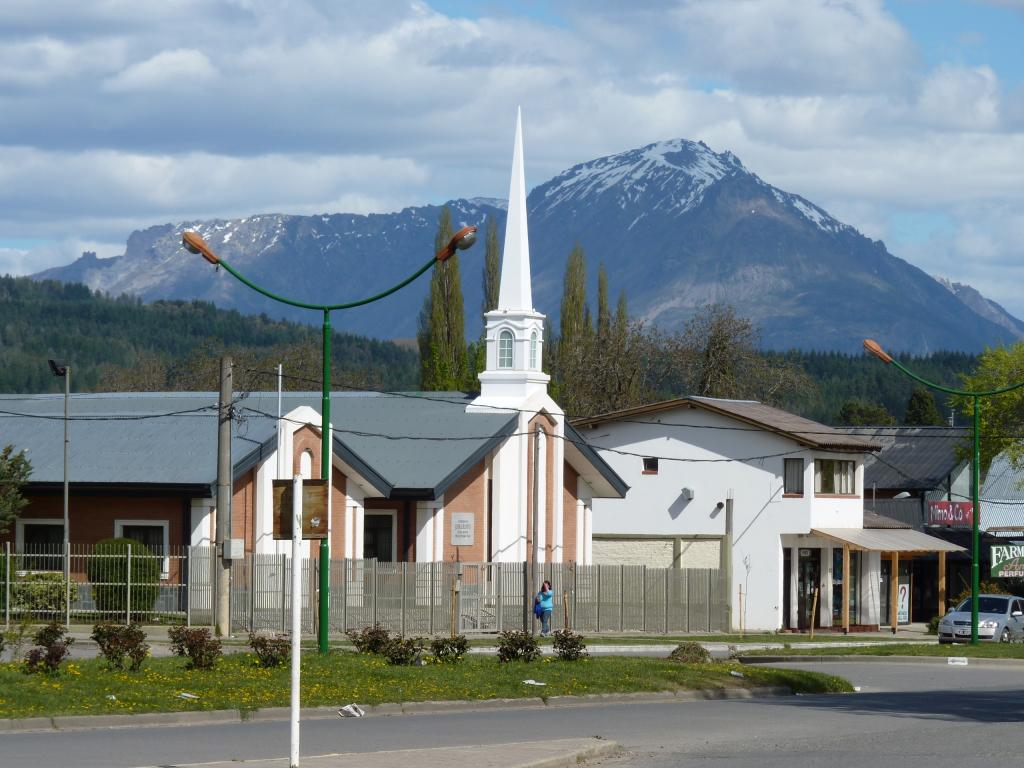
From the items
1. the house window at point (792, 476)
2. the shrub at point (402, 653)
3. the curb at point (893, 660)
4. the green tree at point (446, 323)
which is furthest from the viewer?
the green tree at point (446, 323)

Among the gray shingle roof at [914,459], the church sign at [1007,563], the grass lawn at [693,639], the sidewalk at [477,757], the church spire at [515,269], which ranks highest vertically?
the church spire at [515,269]

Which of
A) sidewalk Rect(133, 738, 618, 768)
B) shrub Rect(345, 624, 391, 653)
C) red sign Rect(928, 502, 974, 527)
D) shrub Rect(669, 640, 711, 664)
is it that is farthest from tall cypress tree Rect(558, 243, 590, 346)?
sidewalk Rect(133, 738, 618, 768)

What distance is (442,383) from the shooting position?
76000mm

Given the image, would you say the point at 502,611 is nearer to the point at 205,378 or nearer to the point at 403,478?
the point at 403,478

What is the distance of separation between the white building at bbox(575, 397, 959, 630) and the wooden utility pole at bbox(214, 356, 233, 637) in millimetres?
23728

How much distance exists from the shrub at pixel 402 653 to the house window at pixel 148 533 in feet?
51.9

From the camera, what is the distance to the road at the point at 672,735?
55.1 feet

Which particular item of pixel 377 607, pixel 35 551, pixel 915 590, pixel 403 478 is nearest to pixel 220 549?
pixel 377 607

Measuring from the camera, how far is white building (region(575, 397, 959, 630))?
57.2m

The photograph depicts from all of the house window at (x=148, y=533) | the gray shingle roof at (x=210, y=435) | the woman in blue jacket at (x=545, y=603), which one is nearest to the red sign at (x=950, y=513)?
the gray shingle roof at (x=210, y=435)

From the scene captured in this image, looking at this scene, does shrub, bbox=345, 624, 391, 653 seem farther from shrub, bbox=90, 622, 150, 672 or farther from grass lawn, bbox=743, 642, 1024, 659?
grass lawn, bbox=743, 642, 1024, 659

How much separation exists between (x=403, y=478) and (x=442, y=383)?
94.1ft

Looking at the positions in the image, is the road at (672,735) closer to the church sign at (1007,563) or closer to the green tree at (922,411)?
the church sign at (1007,563)

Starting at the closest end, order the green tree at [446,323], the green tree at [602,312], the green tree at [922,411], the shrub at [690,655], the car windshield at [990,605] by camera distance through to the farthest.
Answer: the shrub at [690,655] < the car windshield at [990,605] < the green tree at [446,323] < the green tree at [602,312] < the green tree at [922,411]
